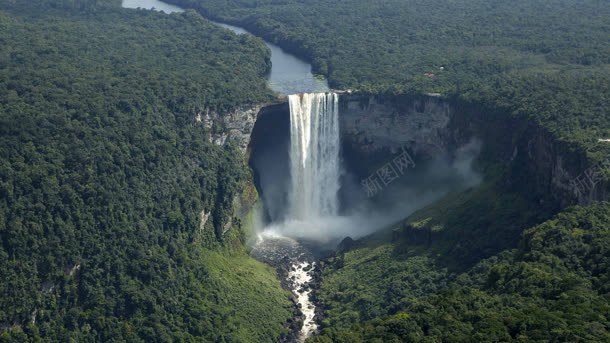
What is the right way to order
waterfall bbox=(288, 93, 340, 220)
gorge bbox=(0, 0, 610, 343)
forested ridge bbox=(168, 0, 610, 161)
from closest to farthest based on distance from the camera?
gorge bbox=(0, 0, 610, 343) < forested ridge bbox=(168, 0, 610, 161) < waterfall bbox=(288, 93, 340, 220)

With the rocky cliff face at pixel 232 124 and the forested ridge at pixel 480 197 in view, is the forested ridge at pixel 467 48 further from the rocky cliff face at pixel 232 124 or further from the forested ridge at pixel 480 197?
the rocky cliff face at pixel 232 124

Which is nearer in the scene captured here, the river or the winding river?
the winding river

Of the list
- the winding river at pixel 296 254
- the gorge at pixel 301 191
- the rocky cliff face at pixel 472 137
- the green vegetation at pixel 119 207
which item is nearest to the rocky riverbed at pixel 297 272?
the winding river at pixel 296 254

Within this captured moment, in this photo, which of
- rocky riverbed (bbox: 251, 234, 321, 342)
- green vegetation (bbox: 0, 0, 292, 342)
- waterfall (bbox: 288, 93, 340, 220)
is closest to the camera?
green vegetation (bbox: 0, 0, 292, 342)

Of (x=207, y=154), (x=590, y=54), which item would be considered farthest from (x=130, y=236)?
(x=590, y=54)

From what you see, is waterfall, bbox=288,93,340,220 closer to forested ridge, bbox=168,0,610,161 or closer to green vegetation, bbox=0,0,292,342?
green vegetation, bbox=0,0,292,342

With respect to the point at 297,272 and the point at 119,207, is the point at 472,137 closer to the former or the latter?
the point at 297,272

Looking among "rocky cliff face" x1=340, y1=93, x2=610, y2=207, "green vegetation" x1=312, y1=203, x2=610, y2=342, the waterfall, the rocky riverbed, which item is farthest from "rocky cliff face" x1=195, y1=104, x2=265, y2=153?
"green vegetation" x1=312, y1=203, x2=610, y2=342

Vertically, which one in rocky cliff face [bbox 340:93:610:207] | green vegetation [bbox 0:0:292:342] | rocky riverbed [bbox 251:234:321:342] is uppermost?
rocky cliff face [bbox 340:93:610:207]
